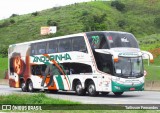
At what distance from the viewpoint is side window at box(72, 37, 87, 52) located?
26.8m

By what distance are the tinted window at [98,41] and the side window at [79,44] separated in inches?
26.2

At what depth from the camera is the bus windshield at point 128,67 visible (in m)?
25.3

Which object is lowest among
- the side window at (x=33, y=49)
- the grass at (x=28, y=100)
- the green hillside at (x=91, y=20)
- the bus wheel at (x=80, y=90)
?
the bus wheel at (x=80, y=90)

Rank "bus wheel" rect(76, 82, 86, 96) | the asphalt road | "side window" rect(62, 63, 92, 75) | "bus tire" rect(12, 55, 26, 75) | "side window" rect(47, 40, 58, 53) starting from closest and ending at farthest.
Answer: the asphalt road
"side window" rect(62, 63, 92, 75)
"bus wheel" rect(76, 82, 86, 96)
"side window" rect(47, 40, 58, 53)
"bus tire" rect(12, 55, 26, 75)

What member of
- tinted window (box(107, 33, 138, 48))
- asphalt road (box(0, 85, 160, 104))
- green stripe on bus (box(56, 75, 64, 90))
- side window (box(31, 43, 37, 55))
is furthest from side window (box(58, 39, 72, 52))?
side window (box(31, 43, 37, 55))

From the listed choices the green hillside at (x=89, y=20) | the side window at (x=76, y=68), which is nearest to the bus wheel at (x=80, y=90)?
the side window at (x=76, y=68)

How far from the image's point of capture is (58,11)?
4424 inches

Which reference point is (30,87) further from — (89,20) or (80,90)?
(89,20)

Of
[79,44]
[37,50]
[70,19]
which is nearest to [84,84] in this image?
Answer: [79,44]

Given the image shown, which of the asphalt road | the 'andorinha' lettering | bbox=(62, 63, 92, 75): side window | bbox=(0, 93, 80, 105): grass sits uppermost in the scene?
the 'andorinha' lettering

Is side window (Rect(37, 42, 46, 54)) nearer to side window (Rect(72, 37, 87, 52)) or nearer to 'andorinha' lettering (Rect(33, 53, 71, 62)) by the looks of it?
'andorinha' lettering (Rect(33, 53, 71, 62))

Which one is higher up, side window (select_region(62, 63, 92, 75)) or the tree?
the tree

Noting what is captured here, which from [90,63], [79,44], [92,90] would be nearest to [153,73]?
[79,44]

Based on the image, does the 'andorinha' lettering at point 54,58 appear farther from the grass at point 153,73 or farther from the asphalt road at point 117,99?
the grass at point 153,73
